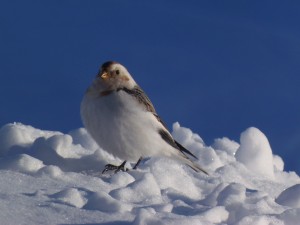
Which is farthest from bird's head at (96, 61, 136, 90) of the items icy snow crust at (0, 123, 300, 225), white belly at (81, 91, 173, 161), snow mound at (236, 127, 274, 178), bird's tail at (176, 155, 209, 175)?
snow mound at (236, 127, 274, 178)

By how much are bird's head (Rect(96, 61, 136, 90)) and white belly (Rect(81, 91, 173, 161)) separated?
184mm

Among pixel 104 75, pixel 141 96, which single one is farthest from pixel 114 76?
pixel 141 96

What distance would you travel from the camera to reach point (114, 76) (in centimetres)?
774

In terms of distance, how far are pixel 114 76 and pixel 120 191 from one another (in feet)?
7.29

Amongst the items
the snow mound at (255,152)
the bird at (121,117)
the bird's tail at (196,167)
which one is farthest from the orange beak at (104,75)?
the snow mound at (255,152)

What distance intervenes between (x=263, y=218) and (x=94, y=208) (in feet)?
4.35

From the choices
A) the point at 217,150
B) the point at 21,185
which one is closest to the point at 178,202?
the point at 21,185

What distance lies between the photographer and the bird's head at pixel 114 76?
25.1 feet

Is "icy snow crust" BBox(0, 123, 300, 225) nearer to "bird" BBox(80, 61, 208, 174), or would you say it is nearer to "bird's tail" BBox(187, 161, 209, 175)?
"bird's tail" BBox(187, 161, 209, 175)

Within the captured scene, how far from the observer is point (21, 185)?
5816 mm

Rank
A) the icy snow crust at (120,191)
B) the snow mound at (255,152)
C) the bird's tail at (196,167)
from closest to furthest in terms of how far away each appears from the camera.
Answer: the icy snow crust at (120,191), the bird's tail at (196,167), the snow mound at (255,152)

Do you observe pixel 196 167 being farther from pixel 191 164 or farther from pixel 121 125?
pixel 121 125

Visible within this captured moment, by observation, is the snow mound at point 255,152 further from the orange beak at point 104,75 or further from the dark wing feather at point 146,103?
the orange beak at point 104,75

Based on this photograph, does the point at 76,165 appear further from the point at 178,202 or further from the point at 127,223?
the point at 127,223
